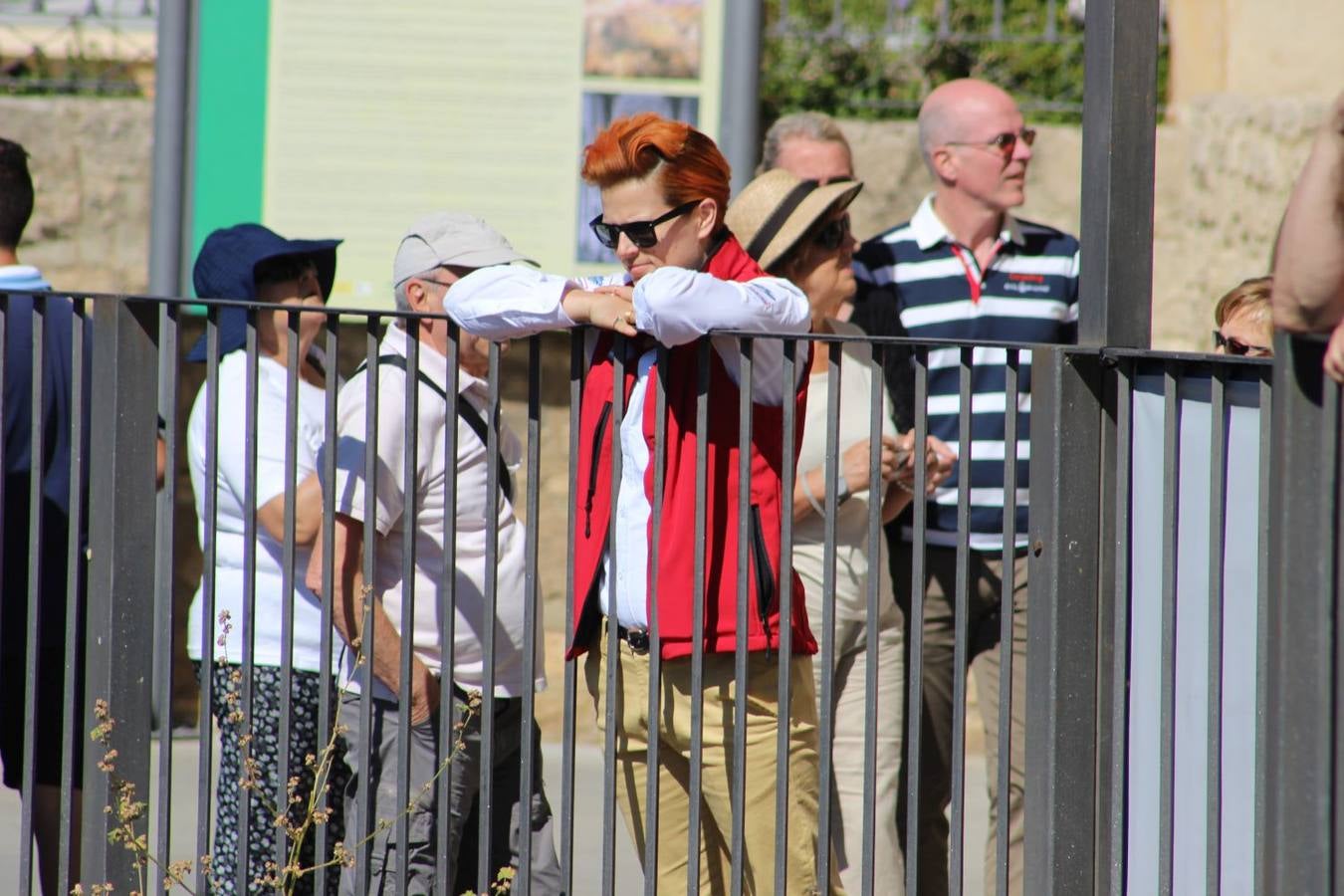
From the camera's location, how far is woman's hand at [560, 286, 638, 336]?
3.05 meters

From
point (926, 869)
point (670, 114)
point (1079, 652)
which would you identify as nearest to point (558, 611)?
point (670, 114)

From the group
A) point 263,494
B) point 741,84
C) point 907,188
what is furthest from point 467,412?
point 907,188

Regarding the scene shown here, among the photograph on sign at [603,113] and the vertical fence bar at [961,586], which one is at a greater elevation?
the photograph on sign at [603,113]

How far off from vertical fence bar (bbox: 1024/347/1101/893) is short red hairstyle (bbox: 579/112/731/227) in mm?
684

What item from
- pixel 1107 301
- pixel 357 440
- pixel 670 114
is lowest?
pixel 357 440

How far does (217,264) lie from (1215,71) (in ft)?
13.6

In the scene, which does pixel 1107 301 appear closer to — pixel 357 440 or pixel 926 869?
pixel 357 440

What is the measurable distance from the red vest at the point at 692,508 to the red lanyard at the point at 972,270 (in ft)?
4.56

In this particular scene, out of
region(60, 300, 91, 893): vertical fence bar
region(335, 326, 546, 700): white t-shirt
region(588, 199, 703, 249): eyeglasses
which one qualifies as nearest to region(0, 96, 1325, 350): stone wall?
region(335, 326, 546, 700): white t-shirt

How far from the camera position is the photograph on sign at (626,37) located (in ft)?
18.5

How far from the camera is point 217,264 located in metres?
3.99

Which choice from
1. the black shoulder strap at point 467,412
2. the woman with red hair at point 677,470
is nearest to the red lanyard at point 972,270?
the woman with red hair at point 677,470

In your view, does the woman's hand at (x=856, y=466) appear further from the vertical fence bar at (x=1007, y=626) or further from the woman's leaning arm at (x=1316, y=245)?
the woman's leaning arm at (x=1316, y=245)

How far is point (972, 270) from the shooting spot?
4.56 m
